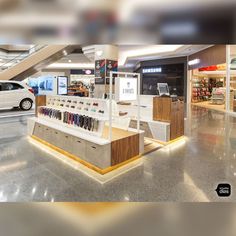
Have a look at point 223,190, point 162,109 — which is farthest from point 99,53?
point 223,190

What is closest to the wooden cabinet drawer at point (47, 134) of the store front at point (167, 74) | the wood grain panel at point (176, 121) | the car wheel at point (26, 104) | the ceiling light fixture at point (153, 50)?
the wood grain panel at point (176, 121)

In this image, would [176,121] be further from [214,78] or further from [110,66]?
[214,78]

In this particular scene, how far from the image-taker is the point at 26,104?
10.9 meters

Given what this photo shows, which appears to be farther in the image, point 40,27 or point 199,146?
point 199,146

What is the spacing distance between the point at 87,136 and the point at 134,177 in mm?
1160

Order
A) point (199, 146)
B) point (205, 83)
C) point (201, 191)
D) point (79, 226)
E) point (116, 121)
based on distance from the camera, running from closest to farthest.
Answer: point (79, 226) → point (201, 191) → point (116, 121) → point (199, 146) → point (205, 83)

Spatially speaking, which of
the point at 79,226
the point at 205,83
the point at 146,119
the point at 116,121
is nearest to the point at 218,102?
the point at 205,83

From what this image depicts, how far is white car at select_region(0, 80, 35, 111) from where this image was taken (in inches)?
395

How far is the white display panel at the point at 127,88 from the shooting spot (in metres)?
4.03

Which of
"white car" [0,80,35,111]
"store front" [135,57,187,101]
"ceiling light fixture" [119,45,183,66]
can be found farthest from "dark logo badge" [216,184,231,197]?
"store front" [135,57,187,101]

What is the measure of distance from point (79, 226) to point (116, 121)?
119 inches

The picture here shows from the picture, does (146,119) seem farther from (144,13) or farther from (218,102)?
(218,102)

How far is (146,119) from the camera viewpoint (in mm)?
5957

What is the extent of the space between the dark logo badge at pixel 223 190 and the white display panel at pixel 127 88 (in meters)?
2.10
